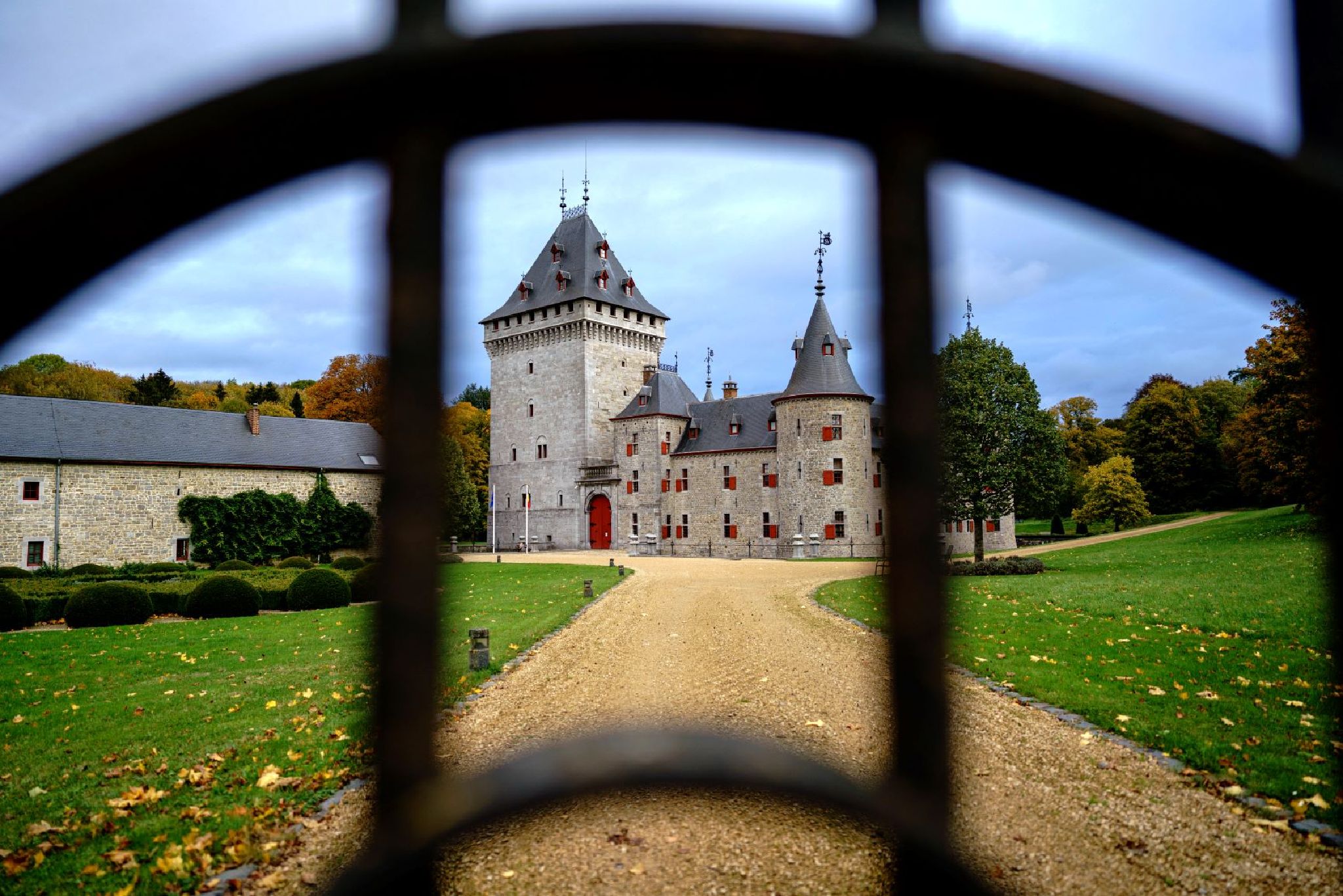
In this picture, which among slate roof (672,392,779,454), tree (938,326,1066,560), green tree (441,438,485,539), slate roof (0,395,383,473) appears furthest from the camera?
slate roof (672,392,779,454)

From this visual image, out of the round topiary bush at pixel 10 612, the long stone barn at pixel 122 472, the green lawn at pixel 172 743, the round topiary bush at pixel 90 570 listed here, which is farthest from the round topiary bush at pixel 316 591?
the long stone barn at pixel 122 472

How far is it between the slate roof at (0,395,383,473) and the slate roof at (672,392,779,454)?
16.3 m

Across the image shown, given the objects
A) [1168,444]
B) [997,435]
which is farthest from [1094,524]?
[997,435]

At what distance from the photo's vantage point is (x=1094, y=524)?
4697 cm

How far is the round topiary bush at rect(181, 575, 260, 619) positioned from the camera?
55.2 feet

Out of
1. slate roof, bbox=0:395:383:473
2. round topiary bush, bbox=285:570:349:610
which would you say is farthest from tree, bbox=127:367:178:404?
round topiary bush, bbox=285:570:349:610

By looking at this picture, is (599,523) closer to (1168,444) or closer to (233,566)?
(233,566)

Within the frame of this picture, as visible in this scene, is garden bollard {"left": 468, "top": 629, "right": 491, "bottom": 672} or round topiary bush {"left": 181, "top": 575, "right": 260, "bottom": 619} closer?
garden bollard {"left": 468, "top": 629, "right": 491, "bottom": 672}

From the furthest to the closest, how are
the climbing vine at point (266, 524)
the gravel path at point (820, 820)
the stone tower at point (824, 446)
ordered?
A: 1. the stone tower at point (824, 446)
2. the climbing vine at point (266, 524)
3. the gravel path at point (820, 820)

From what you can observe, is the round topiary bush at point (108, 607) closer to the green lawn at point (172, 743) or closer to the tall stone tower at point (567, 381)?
the green lawn at point (172, 743)

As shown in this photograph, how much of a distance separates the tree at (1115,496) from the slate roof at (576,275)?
82.6 feet

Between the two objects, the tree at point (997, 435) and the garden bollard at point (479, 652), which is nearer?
the garden bollard at point (479, 652)

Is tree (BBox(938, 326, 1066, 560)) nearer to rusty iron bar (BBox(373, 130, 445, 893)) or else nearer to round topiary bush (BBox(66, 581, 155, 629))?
round topiary bush (BBox(66, 581, 155, 629))

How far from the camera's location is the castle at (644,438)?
35.4 metres
